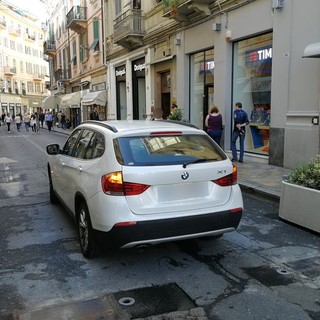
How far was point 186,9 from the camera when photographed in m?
13.5

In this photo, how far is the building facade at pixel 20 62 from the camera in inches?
2574

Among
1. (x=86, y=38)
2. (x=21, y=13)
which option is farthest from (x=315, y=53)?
(x=21, y=13)

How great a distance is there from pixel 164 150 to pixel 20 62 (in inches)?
2905

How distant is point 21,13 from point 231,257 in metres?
79.7

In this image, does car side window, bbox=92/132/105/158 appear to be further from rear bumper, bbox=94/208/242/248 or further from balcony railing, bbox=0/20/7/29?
balcony railing, bbox=0/20/7/29

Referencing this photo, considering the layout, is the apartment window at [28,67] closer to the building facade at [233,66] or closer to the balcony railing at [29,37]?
the balcony railing at [29,37]

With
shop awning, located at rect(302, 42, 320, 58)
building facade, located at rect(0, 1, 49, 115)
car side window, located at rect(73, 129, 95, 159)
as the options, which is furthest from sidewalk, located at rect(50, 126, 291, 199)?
building facade, located at rect(0, 1, 49, 115)

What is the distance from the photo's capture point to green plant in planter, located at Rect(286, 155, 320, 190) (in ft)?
17.7

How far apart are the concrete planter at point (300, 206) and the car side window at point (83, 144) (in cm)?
303

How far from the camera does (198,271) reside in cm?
409

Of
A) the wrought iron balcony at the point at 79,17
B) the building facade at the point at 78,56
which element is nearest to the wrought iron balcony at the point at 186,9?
the building facade at the point at 78,56

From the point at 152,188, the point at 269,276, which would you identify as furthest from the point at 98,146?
the point at 269,276

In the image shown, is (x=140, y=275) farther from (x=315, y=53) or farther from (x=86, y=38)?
(x=86, y=38)

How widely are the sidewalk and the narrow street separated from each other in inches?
65.2
